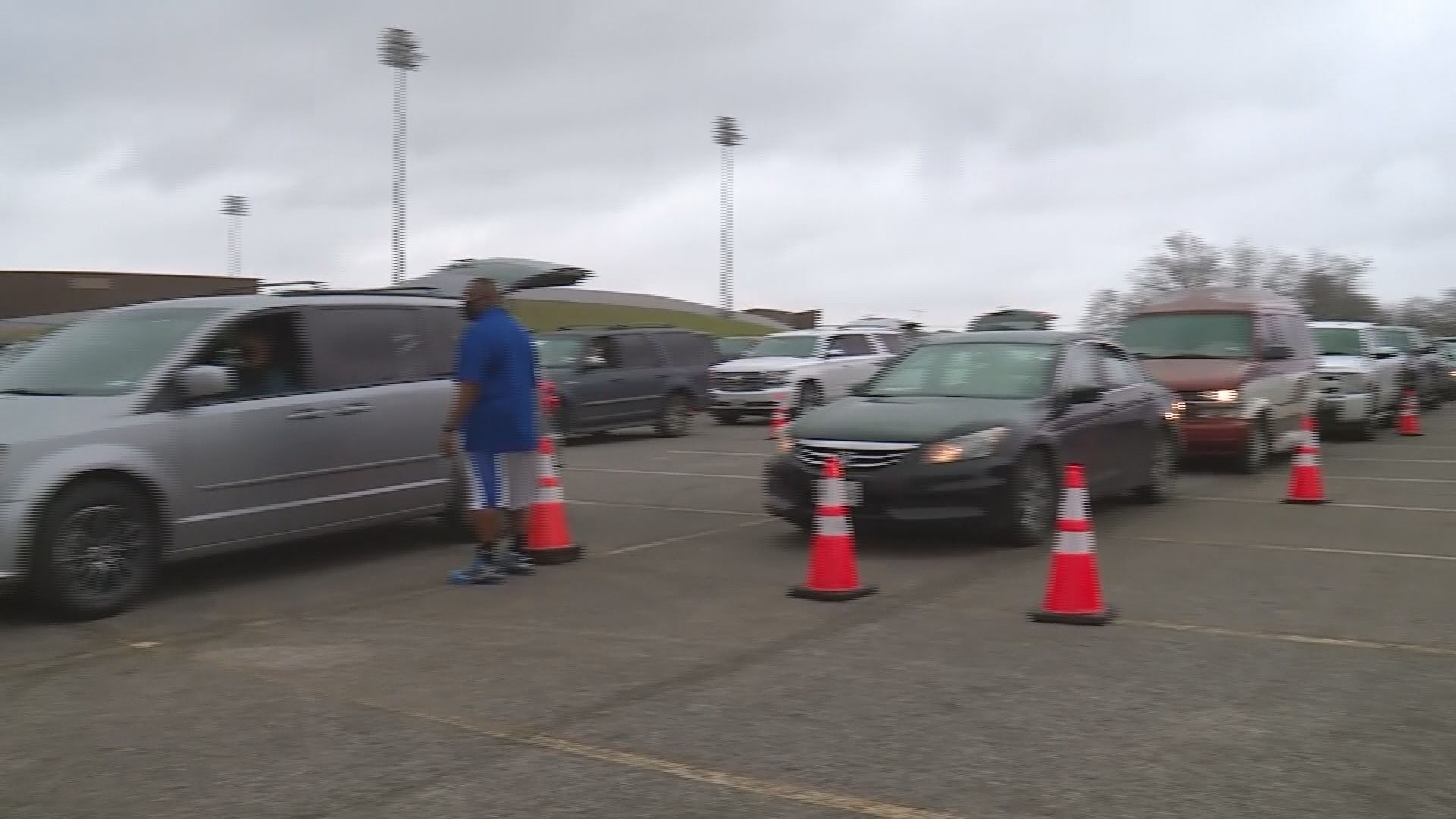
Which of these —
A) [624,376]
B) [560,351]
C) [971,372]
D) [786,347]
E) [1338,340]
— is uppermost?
[1338,340]

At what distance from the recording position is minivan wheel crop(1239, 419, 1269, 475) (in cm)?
1466

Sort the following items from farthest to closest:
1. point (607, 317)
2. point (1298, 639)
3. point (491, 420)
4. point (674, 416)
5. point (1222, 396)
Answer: point (607, 317), point (674, 416), point (1222, 396), point (491, 420), point (1298, 639)

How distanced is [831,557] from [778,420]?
11280 millimetres

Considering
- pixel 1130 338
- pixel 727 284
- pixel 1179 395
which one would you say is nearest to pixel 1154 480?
pixel 1179 395

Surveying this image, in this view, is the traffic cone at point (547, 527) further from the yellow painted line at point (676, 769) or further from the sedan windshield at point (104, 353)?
the yellow painted line at point (676, 769)

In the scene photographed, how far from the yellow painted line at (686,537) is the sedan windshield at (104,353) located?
10.5ft

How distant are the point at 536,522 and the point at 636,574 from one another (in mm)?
890

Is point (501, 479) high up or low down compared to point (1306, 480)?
up

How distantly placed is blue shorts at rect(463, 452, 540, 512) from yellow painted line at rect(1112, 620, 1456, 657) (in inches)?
145

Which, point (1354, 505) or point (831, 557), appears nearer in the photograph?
point (831, 557)

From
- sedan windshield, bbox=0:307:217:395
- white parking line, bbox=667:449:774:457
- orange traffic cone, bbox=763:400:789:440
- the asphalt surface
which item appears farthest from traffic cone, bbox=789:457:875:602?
white parking line, bbox=667:449:774:457

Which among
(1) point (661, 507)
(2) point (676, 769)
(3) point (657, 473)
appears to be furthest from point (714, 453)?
(2) point (676, 769)

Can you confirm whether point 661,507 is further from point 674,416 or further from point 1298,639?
point 674,416

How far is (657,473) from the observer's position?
15578 millimetres
